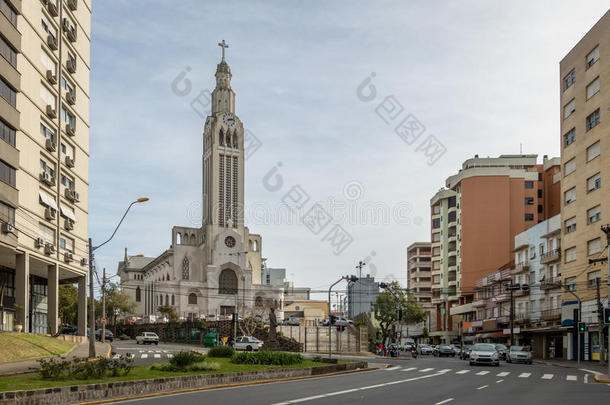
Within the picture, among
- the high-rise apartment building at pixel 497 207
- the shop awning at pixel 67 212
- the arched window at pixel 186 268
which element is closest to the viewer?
the shop awning at pixel 67 212

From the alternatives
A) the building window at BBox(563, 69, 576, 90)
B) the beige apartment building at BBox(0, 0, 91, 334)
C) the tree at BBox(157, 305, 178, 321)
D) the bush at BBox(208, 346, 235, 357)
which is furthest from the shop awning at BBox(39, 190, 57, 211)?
the tree at BBox(157, 305, 178, 321)

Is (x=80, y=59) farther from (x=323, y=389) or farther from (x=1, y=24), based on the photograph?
(x=323, y=389)

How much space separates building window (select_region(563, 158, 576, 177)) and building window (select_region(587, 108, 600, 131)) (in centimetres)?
375

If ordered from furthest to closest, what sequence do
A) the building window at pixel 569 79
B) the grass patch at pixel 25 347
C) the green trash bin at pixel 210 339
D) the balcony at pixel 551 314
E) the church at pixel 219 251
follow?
1. the church at pixel 219 251
2. the green trash bin at pixel 210 339
3. the balcony at pixel 551 314
4. the building window at pixel 569 79
5. the grass patch at pixel 25 347

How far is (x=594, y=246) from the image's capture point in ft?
185

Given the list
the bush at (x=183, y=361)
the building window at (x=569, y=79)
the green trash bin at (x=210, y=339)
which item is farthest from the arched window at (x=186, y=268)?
the bush at (x=183, y=361)

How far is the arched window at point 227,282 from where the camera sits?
4569 inches

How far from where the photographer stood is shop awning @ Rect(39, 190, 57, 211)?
149 ft

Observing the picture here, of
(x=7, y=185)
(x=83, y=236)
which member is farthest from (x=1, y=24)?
(x=83, y=236)

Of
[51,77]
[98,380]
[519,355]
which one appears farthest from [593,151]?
[98,380]

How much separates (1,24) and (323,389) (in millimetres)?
28807

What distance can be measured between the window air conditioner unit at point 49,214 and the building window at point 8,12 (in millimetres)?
11878

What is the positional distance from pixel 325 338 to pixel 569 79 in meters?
33.5

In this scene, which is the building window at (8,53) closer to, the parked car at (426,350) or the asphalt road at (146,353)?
the asphalt road at (146,353)
